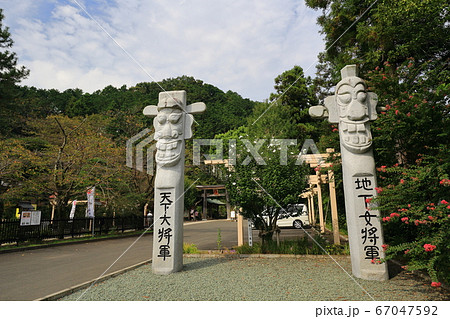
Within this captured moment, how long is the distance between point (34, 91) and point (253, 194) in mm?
34491

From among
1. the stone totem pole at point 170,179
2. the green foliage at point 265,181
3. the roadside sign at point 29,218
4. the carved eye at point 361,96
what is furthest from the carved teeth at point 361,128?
the roadside sign at point 29,218

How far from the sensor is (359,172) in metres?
5.34

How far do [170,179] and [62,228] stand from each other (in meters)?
9.50

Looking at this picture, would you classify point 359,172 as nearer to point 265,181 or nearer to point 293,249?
point 265,181

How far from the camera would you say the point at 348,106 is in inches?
221

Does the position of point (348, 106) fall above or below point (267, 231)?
above

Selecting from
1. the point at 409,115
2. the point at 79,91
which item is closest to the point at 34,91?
the point at 79,91

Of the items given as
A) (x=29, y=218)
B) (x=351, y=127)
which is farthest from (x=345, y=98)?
(x=29, y=218)

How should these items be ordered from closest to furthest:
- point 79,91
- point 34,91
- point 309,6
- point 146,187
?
point 309,6
point 146,187
point 34,91
point 79,91

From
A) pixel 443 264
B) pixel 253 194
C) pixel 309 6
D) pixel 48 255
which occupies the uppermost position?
pixel 309 6

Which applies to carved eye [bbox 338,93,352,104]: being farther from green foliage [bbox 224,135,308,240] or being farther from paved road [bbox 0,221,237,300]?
paved road [bbox 0,221,237,300]
